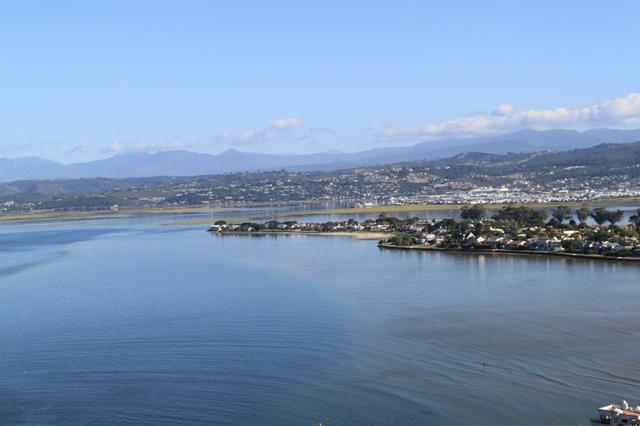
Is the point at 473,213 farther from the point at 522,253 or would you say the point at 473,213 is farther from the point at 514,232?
the point at 522,253

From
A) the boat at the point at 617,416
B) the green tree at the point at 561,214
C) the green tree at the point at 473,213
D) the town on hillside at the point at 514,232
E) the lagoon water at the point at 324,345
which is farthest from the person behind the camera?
the green tree at the point at 473,213

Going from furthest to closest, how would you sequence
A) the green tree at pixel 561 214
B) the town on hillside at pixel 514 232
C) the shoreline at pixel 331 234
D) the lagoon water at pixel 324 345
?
the green tree at pixel 561 214
the shoreline at pixel 331 234
the town on hillside at pixel 514 232
the lagoon water at pixel 324 345

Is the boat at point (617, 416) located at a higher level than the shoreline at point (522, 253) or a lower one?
higher

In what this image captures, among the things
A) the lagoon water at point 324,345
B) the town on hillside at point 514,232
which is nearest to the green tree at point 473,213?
the town on hillside at point 514,232

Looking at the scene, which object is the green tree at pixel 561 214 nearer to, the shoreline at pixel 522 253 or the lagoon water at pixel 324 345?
the shoreline at pixel 522 253

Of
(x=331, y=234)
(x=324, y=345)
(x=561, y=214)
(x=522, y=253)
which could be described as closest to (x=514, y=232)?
(x=522, y=253)

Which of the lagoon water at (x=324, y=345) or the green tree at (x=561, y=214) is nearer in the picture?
the lagoon water at (x=324, y=345)
